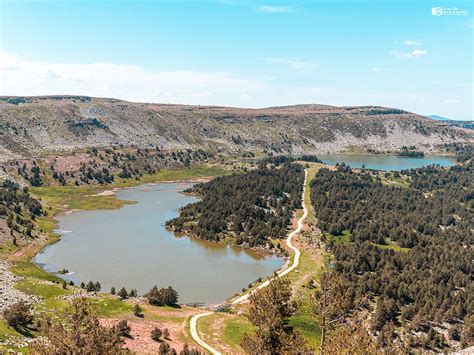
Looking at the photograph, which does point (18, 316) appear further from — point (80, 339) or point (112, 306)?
point (80, 339)

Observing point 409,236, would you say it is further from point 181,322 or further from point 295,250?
point 181,322

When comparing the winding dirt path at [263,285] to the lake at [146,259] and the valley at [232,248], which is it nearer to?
the valley at [232,248]

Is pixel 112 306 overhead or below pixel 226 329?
overhead

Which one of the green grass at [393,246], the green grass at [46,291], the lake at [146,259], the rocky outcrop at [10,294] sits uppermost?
the green grass at [393,246]

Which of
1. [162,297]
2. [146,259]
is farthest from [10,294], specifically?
[146,259]

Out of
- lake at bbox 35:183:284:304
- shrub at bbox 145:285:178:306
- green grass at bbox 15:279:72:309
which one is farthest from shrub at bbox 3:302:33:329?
lake at bbox 35:183:284:304

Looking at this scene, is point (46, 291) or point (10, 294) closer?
Answer: point (10, 294)

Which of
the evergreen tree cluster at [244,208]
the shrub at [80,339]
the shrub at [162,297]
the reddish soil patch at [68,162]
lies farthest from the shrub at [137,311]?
the reddish soil patch at [68,162]
